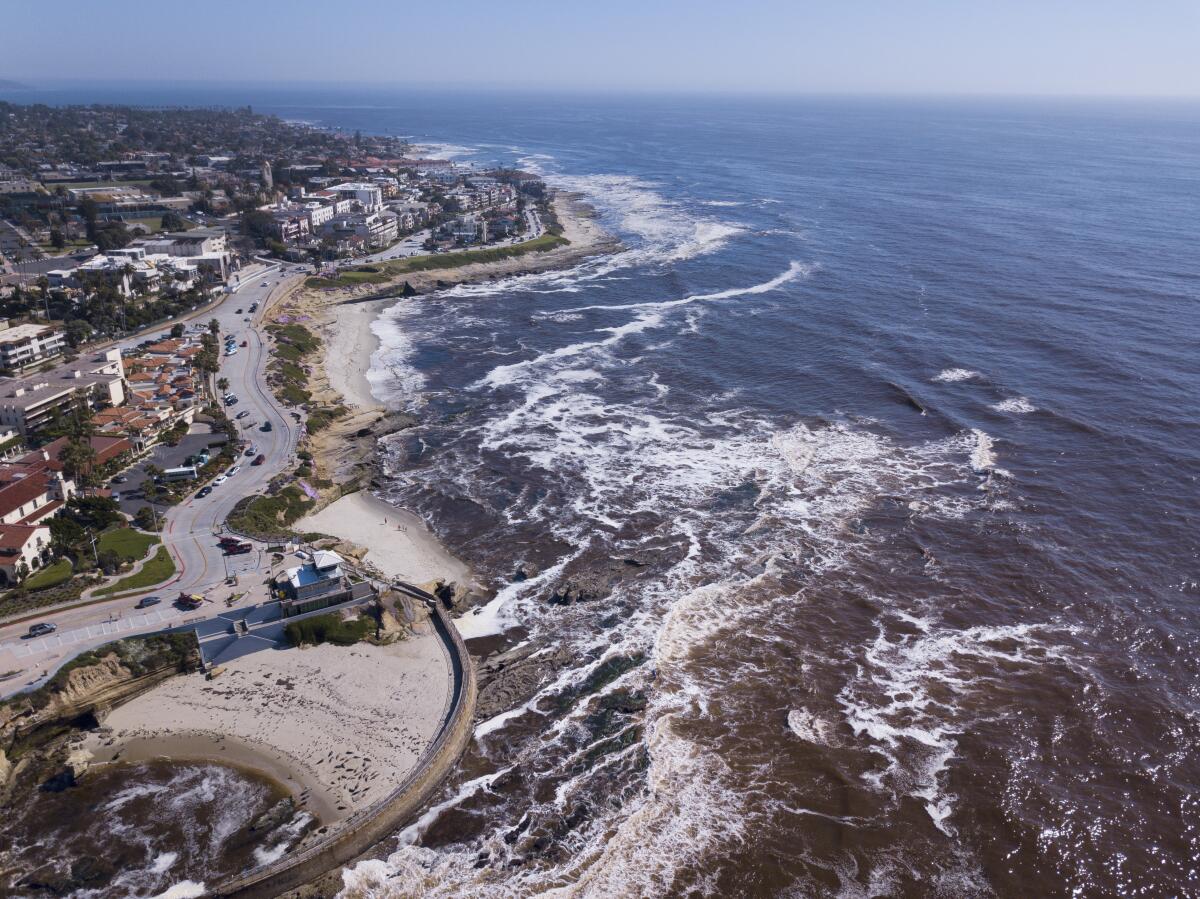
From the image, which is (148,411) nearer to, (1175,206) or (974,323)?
(974,323)

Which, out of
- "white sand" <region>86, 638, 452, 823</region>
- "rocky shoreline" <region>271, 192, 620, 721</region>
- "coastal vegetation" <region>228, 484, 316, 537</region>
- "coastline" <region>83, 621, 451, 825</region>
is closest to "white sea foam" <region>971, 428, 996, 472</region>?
"rocky shoreline" <region>271, 192, 620, 721</region>

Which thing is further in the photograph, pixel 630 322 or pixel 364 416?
pixel 630 322

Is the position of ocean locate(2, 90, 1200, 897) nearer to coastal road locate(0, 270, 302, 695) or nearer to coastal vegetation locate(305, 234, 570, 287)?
coastal road locate(0, 270, 302, 695)

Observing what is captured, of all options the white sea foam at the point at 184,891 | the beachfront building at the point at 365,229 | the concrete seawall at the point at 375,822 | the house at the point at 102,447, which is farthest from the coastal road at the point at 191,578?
the beachfront building at the point at 365,229

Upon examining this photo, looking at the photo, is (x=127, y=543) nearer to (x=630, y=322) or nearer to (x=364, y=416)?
(x=364, y=416)

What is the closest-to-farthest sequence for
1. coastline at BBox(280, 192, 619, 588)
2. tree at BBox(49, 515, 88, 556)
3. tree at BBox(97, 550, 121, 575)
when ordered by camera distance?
tree at BBox(97, 550, 121, 575), tree at BBox(49, 515, 88, 556), coastline at BBox(280, 192, 619, 588)

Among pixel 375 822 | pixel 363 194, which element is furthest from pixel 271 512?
pixel 363 194

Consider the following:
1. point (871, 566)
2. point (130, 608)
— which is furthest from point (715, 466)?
point (130, 608)
